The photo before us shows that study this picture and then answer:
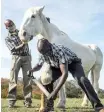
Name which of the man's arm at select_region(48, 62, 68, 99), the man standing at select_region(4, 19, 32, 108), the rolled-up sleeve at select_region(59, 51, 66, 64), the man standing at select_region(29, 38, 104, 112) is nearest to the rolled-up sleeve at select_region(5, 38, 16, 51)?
the man standing at select_region(4, 19, 32, 108)

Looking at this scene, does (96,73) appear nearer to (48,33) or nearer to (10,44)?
(48,33)

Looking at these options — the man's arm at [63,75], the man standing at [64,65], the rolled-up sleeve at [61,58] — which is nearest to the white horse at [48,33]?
the man standing at [64,65]

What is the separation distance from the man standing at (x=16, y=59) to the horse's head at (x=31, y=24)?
0.38m

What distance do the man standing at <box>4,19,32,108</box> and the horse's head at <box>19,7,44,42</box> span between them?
38cm

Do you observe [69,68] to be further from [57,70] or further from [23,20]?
[23,20]

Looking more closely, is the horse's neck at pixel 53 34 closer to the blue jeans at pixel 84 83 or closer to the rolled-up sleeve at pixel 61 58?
the blue jeans at pixel 84 83

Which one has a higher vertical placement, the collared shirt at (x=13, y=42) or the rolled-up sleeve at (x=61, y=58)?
the collared shirt at (x=13, y=42)

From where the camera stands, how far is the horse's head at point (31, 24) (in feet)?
20.2

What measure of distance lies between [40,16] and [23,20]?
304 millimetres

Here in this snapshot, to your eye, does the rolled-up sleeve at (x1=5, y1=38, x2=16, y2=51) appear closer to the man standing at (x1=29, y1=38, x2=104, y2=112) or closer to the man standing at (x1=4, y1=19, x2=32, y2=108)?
the man standing at (x1=4, y1=19, x2=32, y2=108)

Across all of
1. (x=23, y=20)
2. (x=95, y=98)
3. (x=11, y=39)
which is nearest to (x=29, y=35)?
Result: (x=23, y=20)

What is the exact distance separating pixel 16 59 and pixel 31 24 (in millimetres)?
905

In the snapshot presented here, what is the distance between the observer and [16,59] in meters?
6.99

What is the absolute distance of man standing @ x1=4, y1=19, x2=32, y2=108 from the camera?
6.78 metres
